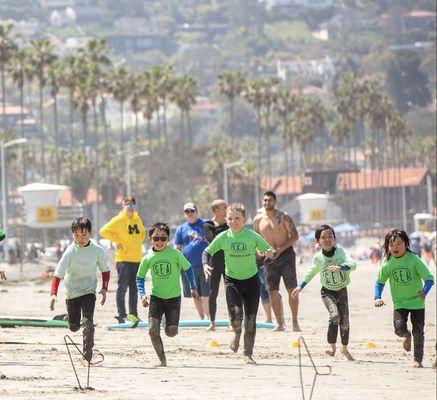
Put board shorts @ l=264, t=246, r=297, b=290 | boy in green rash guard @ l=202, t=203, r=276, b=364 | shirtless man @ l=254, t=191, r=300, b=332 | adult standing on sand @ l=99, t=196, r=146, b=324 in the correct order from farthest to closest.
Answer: adult standing on sand @ l=99, t=196, r=146, b=324 < board shorts @ l=264, t=246, r=297, b=290 < shirtless man @ l=254, t=191, r=300, b=332 < boy in green rash guard @ l=202, t=203, r=276, b=364

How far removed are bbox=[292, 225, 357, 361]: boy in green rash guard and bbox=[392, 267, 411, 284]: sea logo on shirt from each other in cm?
93

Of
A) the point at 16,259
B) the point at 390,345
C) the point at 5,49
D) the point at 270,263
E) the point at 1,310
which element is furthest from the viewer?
the point at 5,49

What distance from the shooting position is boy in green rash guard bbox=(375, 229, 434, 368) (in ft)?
43.9

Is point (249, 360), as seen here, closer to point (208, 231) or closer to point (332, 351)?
point (332, 351)

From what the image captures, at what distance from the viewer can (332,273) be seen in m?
14.6

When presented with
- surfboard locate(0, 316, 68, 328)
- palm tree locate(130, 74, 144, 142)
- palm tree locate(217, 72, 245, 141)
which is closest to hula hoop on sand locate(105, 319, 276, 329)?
surfboard locate(0, 316, 68, 328)

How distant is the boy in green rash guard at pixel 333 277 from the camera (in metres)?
14.4

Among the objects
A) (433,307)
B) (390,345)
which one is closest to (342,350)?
(390,345)

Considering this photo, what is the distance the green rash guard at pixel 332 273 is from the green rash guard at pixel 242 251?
0.49 meters

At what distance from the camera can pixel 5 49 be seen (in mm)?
84688

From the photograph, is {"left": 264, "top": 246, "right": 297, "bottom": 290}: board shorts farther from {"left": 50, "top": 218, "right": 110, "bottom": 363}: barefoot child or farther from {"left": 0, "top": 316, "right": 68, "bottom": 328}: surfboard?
{"left": 50, "top": 218, "right": 110, "bottom": 363}: barefoot child

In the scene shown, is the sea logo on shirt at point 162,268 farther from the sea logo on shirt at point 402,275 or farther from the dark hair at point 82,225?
the sea logo on shirt at point 402,275

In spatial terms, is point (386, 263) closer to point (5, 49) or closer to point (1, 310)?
point (1, 310)

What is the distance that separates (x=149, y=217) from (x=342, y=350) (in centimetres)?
11827
